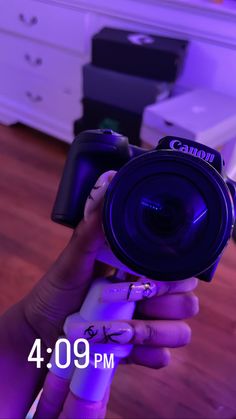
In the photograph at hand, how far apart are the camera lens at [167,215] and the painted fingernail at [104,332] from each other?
86 millimetres

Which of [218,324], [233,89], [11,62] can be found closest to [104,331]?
[218,324]

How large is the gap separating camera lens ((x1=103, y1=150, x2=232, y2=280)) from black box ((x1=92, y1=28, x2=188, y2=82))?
97cm

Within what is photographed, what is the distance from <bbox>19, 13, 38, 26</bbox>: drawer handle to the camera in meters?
1.63

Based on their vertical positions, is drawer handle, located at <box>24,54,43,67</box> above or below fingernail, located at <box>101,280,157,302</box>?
below

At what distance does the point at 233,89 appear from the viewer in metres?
1.39

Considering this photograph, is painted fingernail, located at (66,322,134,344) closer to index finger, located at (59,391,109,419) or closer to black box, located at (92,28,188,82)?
index finger, located at (59,391,109,419)

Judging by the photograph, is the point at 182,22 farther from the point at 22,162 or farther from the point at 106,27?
the point at 22,162

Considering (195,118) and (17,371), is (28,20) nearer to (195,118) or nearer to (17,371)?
(195,118)

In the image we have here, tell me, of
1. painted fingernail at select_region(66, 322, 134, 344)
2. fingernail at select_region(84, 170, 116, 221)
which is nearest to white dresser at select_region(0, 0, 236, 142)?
fingernail at select_region(84, 170, 116, 221)

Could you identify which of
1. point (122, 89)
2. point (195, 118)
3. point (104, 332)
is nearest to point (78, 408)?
point (104, 332)

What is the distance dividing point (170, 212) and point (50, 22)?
1.38m

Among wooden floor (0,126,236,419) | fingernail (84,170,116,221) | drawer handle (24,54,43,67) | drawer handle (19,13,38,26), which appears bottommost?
wooden floor (0,126,236,419)

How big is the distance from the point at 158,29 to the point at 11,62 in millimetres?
746

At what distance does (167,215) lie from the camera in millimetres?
488
